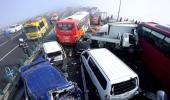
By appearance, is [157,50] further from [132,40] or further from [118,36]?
[118,36]

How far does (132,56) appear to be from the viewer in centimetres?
1530

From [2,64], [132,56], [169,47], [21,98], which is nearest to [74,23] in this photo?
[132,56]

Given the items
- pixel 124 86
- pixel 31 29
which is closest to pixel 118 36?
pixel 124 86

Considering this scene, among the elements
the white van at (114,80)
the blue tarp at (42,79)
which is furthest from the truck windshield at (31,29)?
the white van at (114,80)

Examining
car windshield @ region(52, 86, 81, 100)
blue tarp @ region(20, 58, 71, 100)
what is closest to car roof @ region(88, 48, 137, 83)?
car windshield @ region(52, 86, 81, 100)

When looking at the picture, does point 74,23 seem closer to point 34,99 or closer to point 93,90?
point 93,90

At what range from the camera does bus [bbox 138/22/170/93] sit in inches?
403

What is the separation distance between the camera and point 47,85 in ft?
32.6

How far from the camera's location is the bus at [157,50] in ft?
33.6

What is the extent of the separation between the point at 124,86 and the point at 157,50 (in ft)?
13.4

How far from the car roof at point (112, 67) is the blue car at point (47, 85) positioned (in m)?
1.84

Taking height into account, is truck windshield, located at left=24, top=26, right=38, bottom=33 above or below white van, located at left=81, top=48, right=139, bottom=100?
below

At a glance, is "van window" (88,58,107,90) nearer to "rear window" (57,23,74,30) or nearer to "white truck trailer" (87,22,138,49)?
"white truck trailer" (87,22,138,49)

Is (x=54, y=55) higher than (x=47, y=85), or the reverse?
(x=47, y=85)
